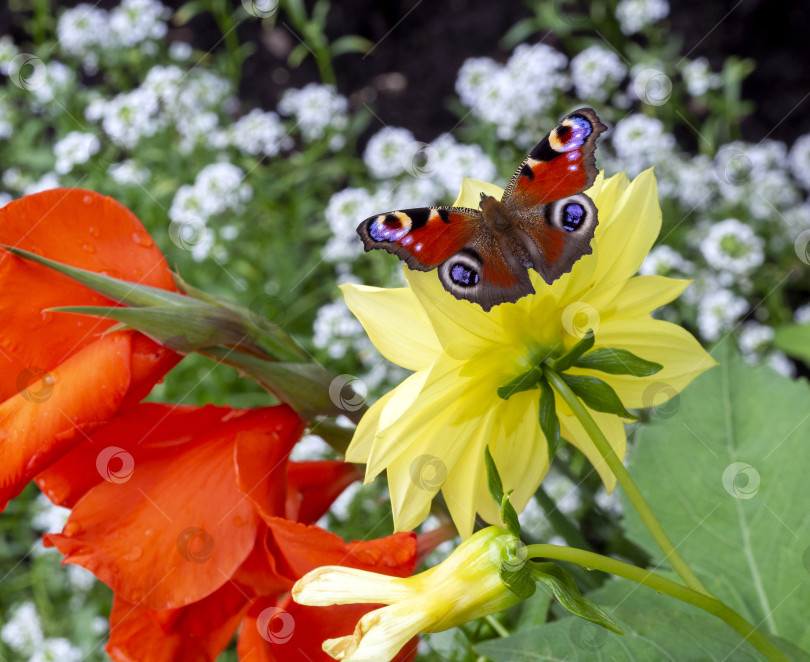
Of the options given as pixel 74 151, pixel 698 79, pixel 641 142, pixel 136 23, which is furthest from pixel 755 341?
pixel 136 23

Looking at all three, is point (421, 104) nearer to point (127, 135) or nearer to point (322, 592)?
point (127, 135)

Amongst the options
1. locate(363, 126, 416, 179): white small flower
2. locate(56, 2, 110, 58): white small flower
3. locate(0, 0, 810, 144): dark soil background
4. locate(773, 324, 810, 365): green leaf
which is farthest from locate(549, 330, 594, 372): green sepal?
locate(56, 2, 110, 58): white small flower

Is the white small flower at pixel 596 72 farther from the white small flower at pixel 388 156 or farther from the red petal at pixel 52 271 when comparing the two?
the red petal at pixel 52 271

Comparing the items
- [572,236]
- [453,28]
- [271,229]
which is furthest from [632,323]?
[453,28]

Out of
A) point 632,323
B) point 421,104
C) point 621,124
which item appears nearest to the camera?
point 632,323

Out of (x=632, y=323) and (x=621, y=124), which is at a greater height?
(x=632, y=323)

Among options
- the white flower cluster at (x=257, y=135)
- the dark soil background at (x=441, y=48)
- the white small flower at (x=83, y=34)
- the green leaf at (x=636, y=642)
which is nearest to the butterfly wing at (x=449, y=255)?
the green leaf at (x=636, y=642)

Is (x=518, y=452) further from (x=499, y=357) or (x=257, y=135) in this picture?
(x=257, y=135)
